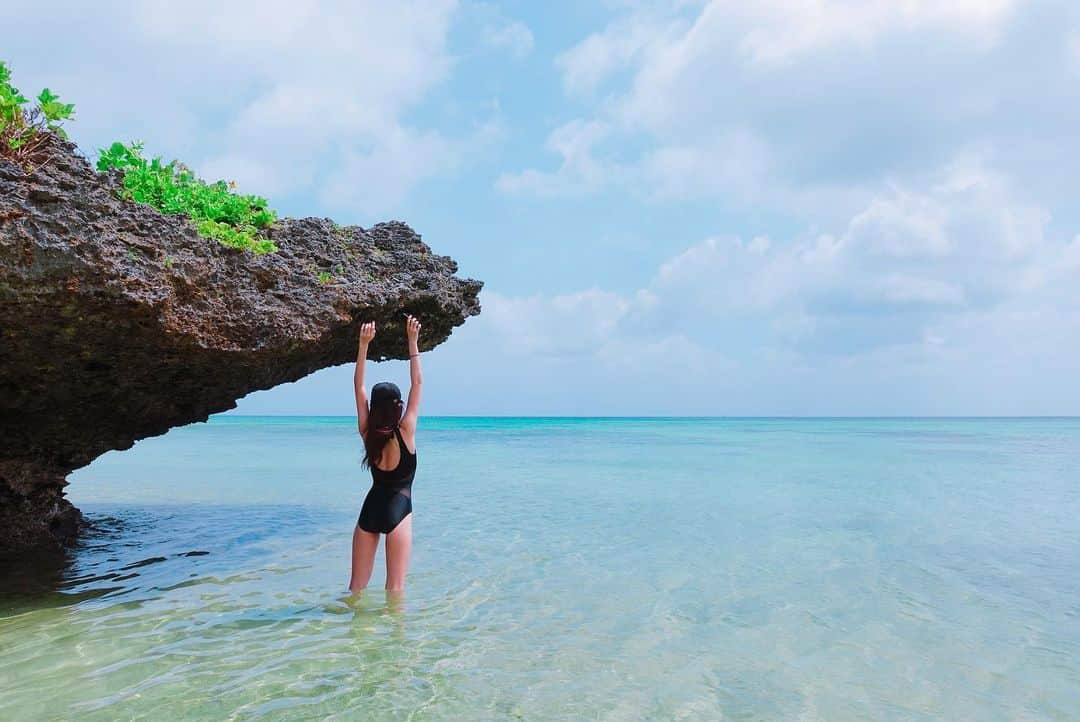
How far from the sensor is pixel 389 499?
620 centimetres

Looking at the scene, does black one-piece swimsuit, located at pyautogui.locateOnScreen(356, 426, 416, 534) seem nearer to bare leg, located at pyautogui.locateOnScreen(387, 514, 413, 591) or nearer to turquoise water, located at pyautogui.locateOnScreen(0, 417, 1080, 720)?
bare leg, located at pyautogui.locateOnScreen(387, 514, 413, 591)

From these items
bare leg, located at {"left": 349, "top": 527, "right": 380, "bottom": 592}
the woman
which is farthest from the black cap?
bare leg, located at {"left": 349, "top": 527, "right": 380, "bottom": 592}

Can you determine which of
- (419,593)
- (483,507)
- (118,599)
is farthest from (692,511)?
(118,599)

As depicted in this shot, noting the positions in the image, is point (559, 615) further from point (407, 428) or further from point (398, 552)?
point (407, 428)

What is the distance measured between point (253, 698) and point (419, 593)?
2.67m

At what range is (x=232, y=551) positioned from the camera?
29.0ft

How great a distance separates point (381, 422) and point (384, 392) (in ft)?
0.87

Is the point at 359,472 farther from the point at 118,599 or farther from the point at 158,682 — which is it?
the point at 158,682

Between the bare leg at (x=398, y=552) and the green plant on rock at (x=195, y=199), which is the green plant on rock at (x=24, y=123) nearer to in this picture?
the green plant on rock at (x=195, y=199)

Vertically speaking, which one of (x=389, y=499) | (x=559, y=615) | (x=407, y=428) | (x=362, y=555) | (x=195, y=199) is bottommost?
(x=559, y=615)

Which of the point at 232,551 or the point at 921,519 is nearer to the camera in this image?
the point at 232,551

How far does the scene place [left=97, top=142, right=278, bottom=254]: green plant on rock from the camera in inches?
249

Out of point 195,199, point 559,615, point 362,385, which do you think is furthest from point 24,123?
point 559,615

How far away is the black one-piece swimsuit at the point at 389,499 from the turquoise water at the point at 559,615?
82 centimetres
